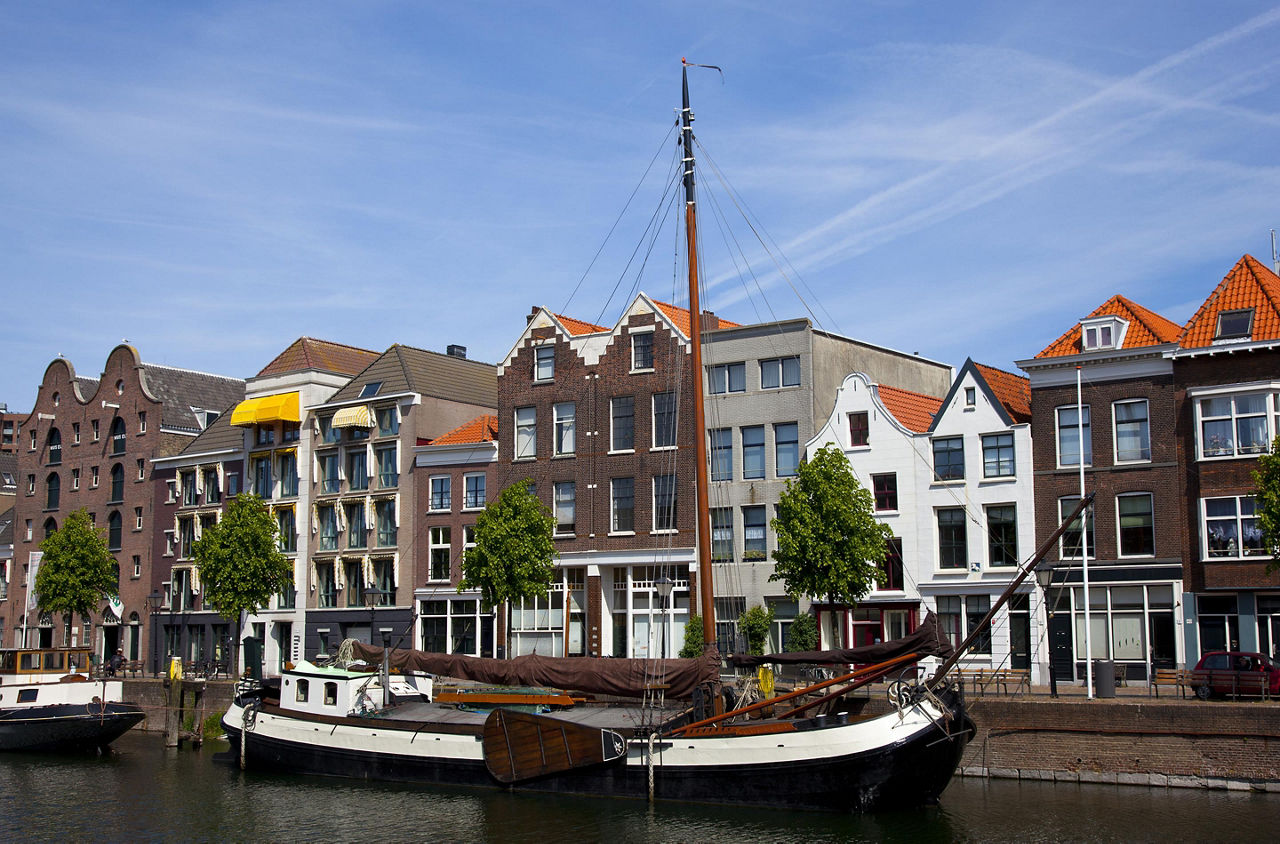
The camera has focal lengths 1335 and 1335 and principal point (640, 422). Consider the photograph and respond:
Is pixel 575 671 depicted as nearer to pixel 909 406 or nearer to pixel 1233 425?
pixel 909 406

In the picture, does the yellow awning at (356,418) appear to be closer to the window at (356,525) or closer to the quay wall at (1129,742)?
the window at (356,525)

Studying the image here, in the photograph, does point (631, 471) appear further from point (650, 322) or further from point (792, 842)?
point (792, 842)

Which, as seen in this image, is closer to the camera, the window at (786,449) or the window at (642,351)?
the window at (786,449)

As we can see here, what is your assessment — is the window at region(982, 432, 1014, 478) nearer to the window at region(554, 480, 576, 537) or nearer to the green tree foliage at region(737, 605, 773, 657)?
the green tree foliage at region(737, 605, 773, 657)

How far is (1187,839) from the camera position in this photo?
2884 centimetres

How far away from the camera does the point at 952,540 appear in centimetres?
4959

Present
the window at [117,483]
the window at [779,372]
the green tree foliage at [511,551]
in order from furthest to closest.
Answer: the window at [117,483], the window at [779,372], the green tree foliage at [511,551]

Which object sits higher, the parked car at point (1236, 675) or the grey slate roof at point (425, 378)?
the grey slate roof at point (425, 378)

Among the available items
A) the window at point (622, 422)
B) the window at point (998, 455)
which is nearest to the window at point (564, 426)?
the window at point (622, 422)

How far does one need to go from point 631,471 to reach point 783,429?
7235 mm

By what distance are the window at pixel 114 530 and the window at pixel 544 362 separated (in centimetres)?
3120

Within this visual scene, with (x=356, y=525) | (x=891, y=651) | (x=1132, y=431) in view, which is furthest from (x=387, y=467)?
(x=891, y=651)

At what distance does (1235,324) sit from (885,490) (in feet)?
45.2

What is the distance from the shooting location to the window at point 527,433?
61.0m
